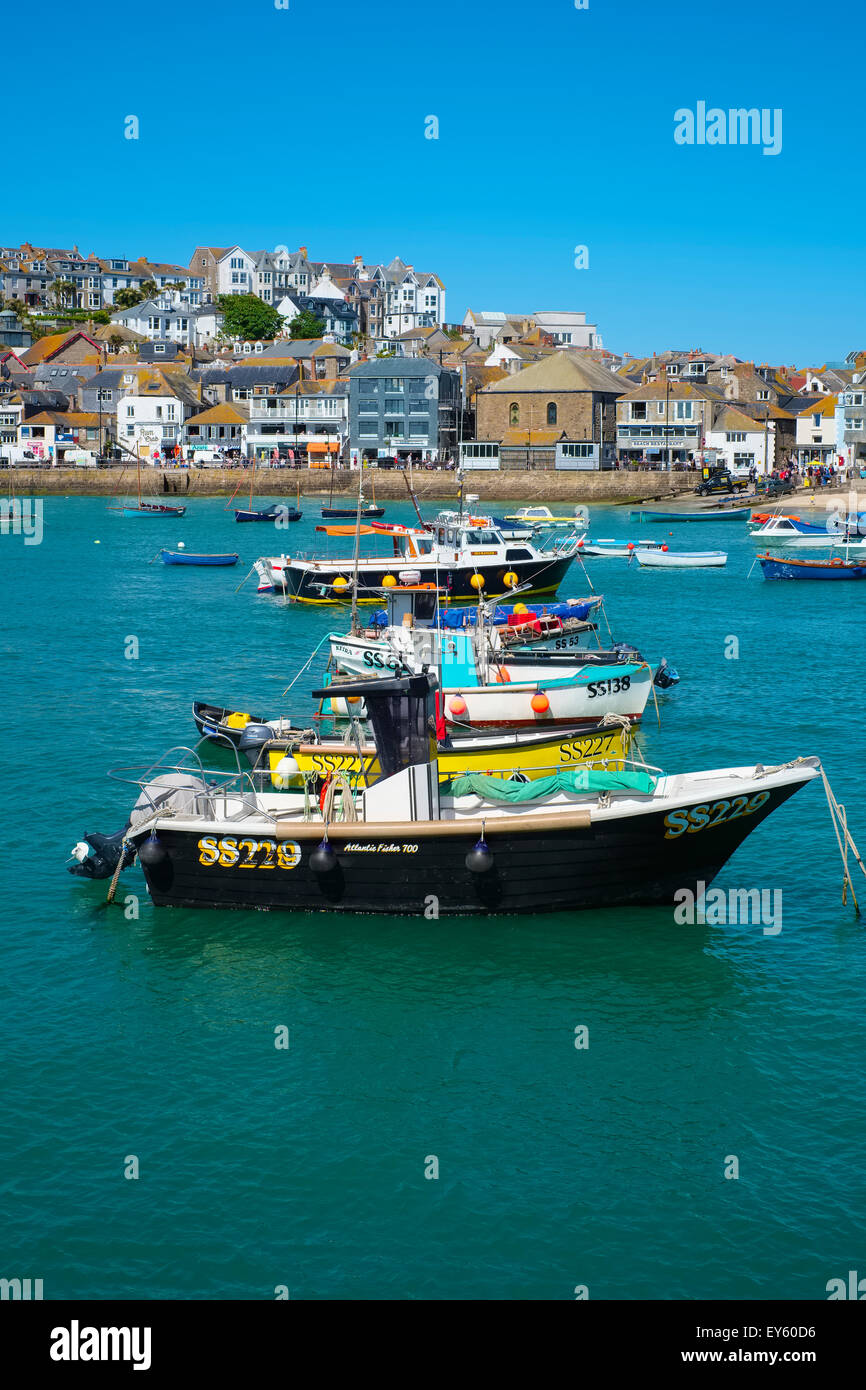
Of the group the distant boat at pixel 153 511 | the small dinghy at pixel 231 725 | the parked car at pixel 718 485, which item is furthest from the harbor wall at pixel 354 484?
the small dinghy at pixel 231 725

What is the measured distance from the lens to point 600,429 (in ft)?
374

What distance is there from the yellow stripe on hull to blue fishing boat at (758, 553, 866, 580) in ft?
135

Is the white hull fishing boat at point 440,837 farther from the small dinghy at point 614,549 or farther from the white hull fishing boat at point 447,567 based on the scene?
the small dinghy at point 614,549

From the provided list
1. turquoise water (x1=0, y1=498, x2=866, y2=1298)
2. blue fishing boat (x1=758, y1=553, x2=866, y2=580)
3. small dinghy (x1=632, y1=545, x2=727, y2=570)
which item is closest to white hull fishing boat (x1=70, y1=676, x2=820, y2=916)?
turquoise water (x1=0, y1=498, x2=866, y2=1298)

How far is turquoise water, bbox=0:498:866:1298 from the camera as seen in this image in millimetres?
11719

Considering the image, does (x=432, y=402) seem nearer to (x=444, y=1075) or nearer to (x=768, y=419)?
(x=768, y=419)

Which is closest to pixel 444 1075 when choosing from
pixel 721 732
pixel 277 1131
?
pixel 277 1131

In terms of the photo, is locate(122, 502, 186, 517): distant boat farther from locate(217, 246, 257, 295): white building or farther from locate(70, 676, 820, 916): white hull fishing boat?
locate(217, 246, 257, 295): white building

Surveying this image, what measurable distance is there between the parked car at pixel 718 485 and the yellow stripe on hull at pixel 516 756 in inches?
3188

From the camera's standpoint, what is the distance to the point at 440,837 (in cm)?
1738

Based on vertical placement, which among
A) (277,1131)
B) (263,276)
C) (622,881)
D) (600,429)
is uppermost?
(263,276)

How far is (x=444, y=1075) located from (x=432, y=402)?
348 ft

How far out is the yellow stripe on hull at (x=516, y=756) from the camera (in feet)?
70.1

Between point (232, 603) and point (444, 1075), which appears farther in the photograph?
point (232, 603)
